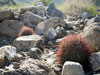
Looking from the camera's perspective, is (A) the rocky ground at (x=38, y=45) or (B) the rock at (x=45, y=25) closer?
(A) the rocky ground at (x=38, y=45)

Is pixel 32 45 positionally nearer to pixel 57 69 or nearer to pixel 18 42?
pixel 18 42

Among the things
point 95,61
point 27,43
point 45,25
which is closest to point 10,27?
point 45,25

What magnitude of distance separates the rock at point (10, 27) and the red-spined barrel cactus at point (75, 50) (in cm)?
476

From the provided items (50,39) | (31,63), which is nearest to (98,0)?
(50,39)

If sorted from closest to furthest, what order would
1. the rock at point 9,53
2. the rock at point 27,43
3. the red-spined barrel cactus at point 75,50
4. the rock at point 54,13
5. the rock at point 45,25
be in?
the red-spined barrel cactus at point 75,50, the rock at point 9,53, the rock at point 27,43, the rock at point 45,25, the rock at point 54,13

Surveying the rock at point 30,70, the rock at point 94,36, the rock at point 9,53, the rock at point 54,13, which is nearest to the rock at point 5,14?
the rock at point 54,13

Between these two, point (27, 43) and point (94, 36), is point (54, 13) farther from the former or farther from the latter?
point (94, 36)

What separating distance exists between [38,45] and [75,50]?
240 centimetres

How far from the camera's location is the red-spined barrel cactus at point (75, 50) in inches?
171


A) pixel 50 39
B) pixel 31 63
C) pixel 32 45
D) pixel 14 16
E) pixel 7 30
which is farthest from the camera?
pixel 14 16

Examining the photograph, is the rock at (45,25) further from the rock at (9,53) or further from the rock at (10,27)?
the rock at (9,53)

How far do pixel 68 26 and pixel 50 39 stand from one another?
2.00m

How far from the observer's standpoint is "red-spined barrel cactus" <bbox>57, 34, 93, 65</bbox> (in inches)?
171

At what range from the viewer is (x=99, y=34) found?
5.21 m
